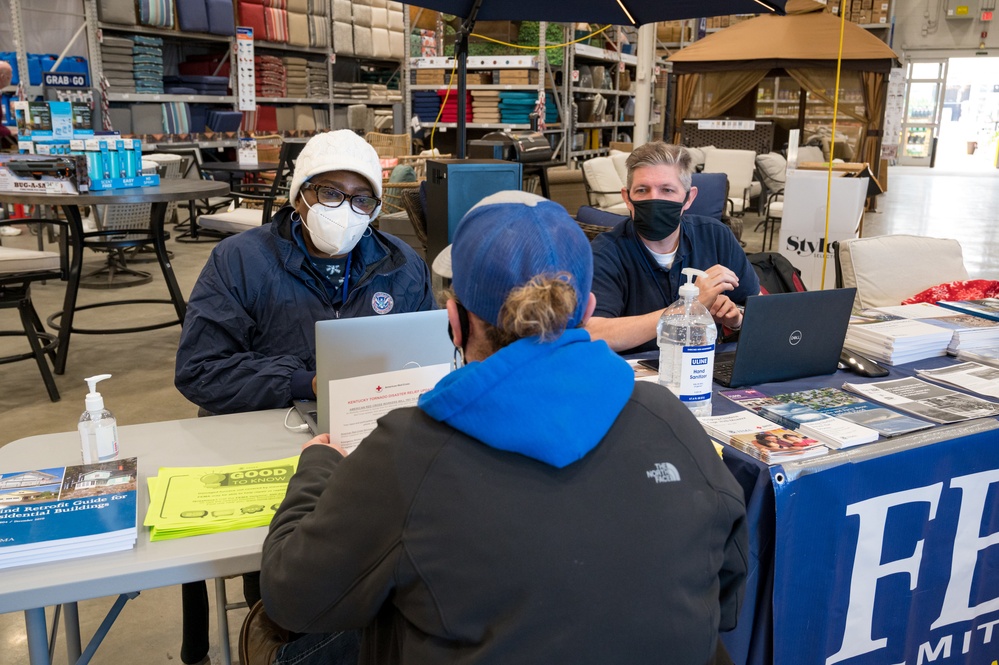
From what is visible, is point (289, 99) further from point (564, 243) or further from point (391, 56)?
point (564, 243)

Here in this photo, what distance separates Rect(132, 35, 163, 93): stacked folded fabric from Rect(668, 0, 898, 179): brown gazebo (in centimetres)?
815

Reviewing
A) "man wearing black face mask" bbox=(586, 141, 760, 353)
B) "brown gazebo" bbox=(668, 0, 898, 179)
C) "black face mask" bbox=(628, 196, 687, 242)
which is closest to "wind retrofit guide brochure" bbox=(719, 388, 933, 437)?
"man wearing black face mask" bbox=(586, 141, 760, 353)

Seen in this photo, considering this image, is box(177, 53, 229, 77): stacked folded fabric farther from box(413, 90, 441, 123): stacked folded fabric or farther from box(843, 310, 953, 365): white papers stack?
box(843, 310, 953, 365): white papers stack

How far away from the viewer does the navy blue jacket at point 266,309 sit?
6.54 ft

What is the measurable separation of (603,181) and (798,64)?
6132 millimetres

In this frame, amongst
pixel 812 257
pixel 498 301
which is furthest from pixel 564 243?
pixel 812 257

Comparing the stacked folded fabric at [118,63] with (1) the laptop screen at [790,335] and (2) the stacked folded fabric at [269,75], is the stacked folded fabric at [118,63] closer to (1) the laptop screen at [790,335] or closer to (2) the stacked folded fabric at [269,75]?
(2) the stacked folded fabric at [269,75]

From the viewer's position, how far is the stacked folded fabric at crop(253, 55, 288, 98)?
9727 mm

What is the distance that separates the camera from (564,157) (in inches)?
403

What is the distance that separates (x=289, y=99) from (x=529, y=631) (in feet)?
33.0

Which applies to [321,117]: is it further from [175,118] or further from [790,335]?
[790,335]

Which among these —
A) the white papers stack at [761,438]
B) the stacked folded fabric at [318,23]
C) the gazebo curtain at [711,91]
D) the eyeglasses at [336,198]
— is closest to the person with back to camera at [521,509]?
the white papers stack at [761,438]

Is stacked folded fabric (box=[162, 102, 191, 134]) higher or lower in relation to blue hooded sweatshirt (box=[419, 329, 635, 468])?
higher

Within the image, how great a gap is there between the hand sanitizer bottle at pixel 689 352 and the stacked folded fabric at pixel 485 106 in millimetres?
7806
